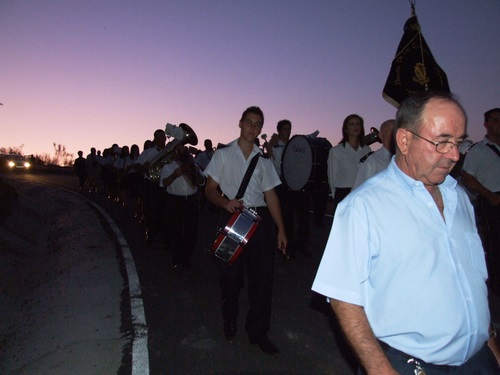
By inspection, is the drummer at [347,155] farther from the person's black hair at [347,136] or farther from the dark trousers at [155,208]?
the dark trousers at [155,208]

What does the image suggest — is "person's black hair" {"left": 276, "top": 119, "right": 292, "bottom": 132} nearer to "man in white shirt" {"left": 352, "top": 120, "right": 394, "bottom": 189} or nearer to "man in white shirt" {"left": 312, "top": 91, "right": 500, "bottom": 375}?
"man in white shirt" {"left": 352, "top": 120, "right": 394, "bottom": 189}

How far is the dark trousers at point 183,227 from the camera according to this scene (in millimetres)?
7527

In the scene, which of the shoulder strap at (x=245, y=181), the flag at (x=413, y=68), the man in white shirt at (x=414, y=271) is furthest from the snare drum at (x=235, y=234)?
the flag at (x=413, y=68)

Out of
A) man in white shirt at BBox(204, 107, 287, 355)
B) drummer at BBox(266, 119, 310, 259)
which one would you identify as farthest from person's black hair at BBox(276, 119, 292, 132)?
man in white shirt at BBox(204, 107, 287, 355)

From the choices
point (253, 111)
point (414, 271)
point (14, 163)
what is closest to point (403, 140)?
point (414, 271)

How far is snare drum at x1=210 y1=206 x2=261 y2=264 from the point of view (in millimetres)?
4180

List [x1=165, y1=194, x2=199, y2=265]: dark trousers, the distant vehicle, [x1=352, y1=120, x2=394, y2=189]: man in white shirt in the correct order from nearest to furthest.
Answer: [x1=352, y1=120, x2=394, y2=189]: man in white shirt → [x1=165, y1=194, x2=199, y2=265]: dark trousers → the distant vehicle

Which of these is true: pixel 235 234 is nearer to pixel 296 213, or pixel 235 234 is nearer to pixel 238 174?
pixel 238 174

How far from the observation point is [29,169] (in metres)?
47.5

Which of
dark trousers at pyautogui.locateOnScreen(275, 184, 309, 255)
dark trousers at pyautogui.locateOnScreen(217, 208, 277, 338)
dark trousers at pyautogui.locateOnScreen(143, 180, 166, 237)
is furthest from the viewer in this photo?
dark trousers at pyautogui.locateOnScreen(143, 180, 166, 237)

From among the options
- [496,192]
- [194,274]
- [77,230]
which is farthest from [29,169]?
[496,192]

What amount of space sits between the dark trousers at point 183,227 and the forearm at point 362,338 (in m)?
5.85

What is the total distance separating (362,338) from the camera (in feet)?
5.82

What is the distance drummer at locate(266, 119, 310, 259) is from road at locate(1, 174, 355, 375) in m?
0.34
